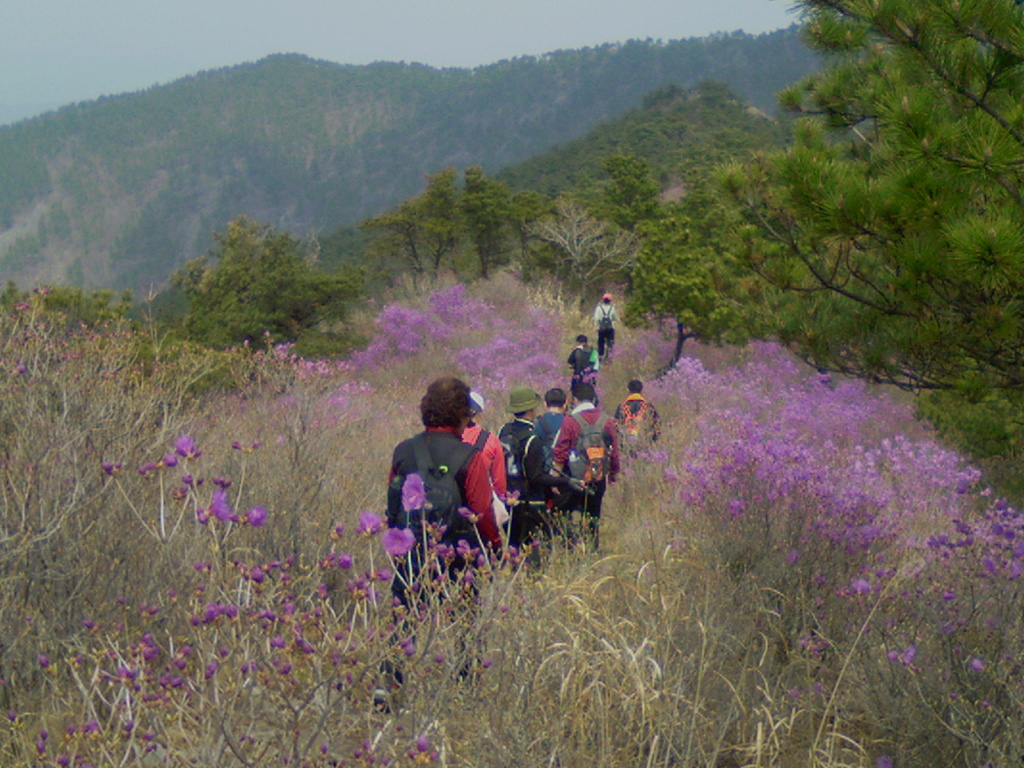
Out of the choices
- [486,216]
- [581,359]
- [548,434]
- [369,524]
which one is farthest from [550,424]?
[486,216]

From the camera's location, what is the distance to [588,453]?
5195mm

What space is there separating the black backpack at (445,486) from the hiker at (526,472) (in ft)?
6.31

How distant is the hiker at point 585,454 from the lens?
17.1ft

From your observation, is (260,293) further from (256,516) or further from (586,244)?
(256,516)

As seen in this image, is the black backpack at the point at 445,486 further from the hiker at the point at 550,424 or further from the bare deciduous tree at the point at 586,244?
the bare deciduous tree at the point at 586,244

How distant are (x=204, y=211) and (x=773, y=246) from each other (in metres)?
155

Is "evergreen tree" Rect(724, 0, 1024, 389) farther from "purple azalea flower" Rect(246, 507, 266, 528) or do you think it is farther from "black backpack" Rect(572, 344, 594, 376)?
"black backpack" Rect(572, 344, 594, 376)

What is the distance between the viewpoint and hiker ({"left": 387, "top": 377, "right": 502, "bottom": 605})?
2.98 meters

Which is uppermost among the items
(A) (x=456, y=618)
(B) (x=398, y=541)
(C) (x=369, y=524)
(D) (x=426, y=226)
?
(D) (x=426, y=226)

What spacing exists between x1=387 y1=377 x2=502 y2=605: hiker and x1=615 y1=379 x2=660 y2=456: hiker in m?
4.18

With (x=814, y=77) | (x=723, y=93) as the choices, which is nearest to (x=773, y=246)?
(x=814, y=77)

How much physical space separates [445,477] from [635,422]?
15.0 feet

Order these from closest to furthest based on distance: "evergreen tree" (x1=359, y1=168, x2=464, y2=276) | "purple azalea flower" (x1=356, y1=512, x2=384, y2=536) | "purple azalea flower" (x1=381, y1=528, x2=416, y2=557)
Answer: "purple azalea flower" (x1=356, y1=512, x2=384, y2=536), "purple azalea flower" (x1=381, y1=528, x2=416, y2=557), "evergreen tree" (x1=359, y1=168, x2=464, y2=276)

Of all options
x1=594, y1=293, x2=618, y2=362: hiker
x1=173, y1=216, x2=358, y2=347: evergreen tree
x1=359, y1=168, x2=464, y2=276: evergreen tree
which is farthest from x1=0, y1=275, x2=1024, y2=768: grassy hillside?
x1=359, y1=168, x2=464, y2=276: evergreen tree
